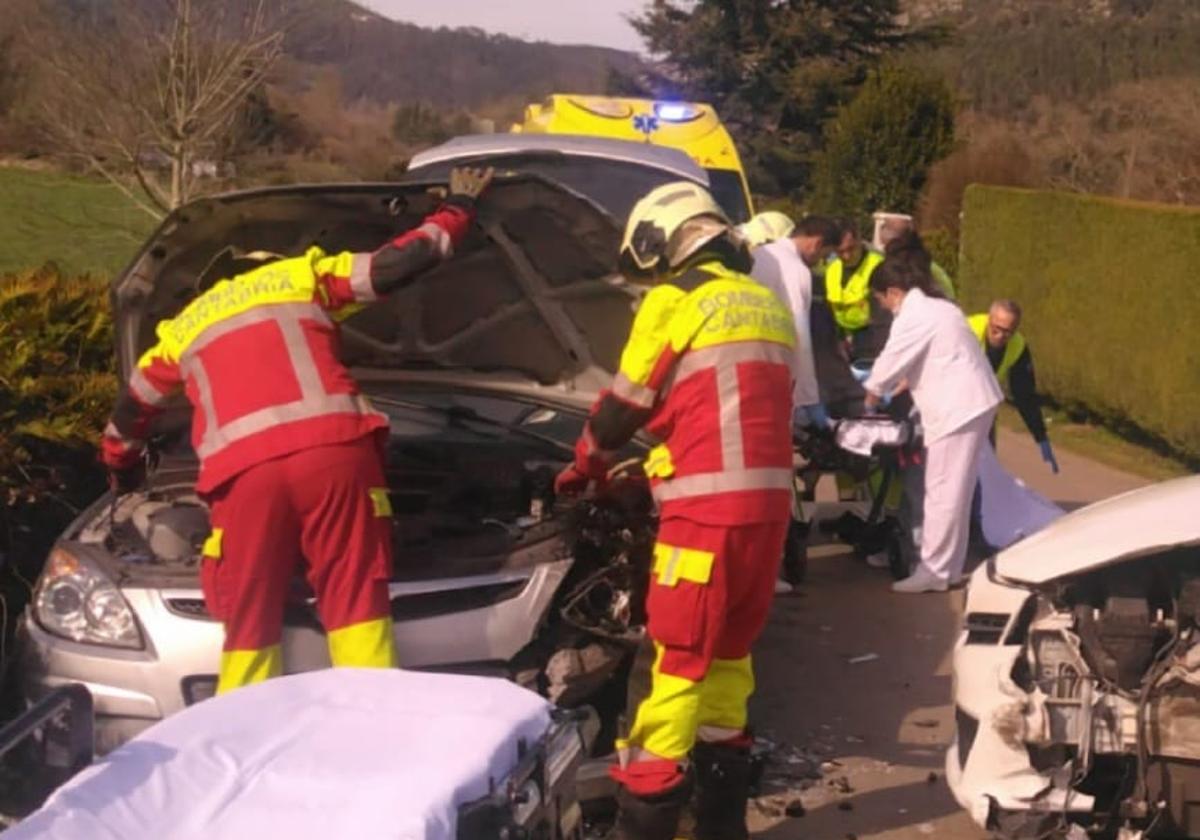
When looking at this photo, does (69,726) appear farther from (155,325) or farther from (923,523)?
(923,523)

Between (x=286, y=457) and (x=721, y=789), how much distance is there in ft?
5.41

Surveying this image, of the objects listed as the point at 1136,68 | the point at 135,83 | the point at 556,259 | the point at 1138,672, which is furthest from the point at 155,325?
the point at 1136,68

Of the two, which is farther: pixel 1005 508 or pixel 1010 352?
pixel 1010 352

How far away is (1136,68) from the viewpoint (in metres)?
42.1

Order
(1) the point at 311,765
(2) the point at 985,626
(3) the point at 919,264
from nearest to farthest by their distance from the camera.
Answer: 1. (1) the point at 311,765
2. (2) the point at 985,626
3. (3) the point at 919,264

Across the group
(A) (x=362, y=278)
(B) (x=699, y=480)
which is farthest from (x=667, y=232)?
(A) (x=362, y=278)

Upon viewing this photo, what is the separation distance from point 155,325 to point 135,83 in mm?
5566

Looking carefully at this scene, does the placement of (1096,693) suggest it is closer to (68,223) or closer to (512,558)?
(512,558)

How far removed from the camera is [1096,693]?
4840mm

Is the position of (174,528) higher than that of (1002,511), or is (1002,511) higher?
(174,528)

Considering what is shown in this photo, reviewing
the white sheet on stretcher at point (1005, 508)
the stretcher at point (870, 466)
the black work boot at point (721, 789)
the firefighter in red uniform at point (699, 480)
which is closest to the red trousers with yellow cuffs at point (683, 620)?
the firefighter in red uniform at point (699, 480)

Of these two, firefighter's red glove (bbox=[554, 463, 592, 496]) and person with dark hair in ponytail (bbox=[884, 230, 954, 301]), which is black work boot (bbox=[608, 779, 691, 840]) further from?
person with dark hair in ponytail (bbox=[884, 230, 954, 301])

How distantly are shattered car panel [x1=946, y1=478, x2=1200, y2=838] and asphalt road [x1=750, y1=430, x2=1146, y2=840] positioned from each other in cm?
75

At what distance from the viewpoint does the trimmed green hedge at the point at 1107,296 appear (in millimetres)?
13227
